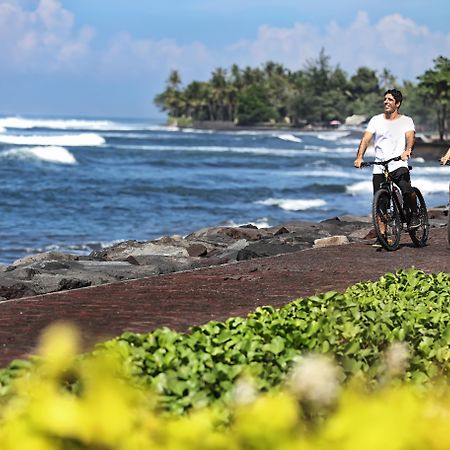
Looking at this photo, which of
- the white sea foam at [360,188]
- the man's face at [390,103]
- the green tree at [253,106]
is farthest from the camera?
the green tree at [253,106]

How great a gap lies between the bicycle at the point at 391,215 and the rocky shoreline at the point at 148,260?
108 centimetres

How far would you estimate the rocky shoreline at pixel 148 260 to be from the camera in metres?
10.1

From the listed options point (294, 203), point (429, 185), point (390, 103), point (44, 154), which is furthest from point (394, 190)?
point (44, 154)

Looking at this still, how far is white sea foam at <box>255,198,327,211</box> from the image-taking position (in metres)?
34.7

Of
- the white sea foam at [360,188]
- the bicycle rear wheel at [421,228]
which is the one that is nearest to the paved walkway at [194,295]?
the bicycle rear wheel at [421,228]

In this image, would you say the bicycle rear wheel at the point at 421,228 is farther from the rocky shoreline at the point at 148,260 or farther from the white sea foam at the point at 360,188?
the white sea foam at the point at 360,188

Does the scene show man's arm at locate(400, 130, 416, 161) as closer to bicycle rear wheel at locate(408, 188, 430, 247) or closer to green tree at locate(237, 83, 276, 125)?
bicycle rear wheel at locate(408, 188, 430, 247)

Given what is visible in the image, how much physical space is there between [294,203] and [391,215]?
24.3 metres

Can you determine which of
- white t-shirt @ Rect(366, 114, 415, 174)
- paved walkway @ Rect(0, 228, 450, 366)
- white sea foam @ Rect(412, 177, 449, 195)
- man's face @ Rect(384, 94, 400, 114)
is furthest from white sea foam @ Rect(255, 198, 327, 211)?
paved walkway @ Rect(0, 228, 450, 366)

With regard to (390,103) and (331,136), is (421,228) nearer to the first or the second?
(390,103)

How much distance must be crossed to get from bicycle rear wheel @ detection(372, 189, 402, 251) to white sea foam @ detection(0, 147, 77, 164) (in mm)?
50403

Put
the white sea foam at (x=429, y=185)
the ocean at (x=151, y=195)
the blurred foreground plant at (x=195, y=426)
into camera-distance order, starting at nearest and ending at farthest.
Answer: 1. the blurred foreground plant at (x=195, y=426)
2. the ocean at (x=151, y=195)
3. the white sea foam at (x=429, y=185)

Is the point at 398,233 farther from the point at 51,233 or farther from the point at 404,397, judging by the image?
the point at 51,233

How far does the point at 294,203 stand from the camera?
36.3 m
